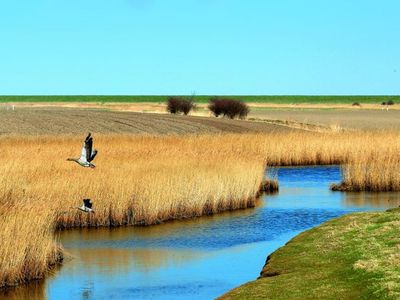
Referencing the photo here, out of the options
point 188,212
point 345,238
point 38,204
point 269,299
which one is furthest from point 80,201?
point 269,299

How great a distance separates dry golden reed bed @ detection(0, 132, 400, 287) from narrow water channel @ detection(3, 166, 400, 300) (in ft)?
2.00

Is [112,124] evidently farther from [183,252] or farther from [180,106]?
[183,252]

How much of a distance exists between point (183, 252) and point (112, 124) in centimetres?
4303

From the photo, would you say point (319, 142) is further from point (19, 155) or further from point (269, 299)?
point (269, 299)

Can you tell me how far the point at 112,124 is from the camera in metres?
63.9

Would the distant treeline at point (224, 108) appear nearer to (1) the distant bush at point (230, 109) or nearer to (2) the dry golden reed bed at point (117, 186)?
(1) the distant bush at point (230, 109)

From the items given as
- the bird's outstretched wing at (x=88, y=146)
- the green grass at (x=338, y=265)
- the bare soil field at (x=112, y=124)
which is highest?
the bird's outstretched wing at (x=88, y=146)

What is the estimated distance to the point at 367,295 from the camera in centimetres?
1306

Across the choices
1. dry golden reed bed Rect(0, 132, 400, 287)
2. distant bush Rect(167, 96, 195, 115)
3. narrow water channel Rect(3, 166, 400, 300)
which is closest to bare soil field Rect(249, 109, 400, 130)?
distant bush Rect(167, 96, 195, 115)

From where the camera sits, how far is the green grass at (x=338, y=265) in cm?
1366

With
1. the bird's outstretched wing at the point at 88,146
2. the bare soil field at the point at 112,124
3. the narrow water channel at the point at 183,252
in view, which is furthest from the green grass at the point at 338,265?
the bare soil field at the point at 112,124

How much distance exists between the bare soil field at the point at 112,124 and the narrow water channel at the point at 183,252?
27596 millimetres

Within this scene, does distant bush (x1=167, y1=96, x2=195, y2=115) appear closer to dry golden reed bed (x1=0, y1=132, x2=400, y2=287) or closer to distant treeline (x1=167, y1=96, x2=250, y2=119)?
distant treeline (x1=167, y1=96, x2=250, y2=119)

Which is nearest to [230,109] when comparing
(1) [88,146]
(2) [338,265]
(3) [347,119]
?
(3) [347,119]
